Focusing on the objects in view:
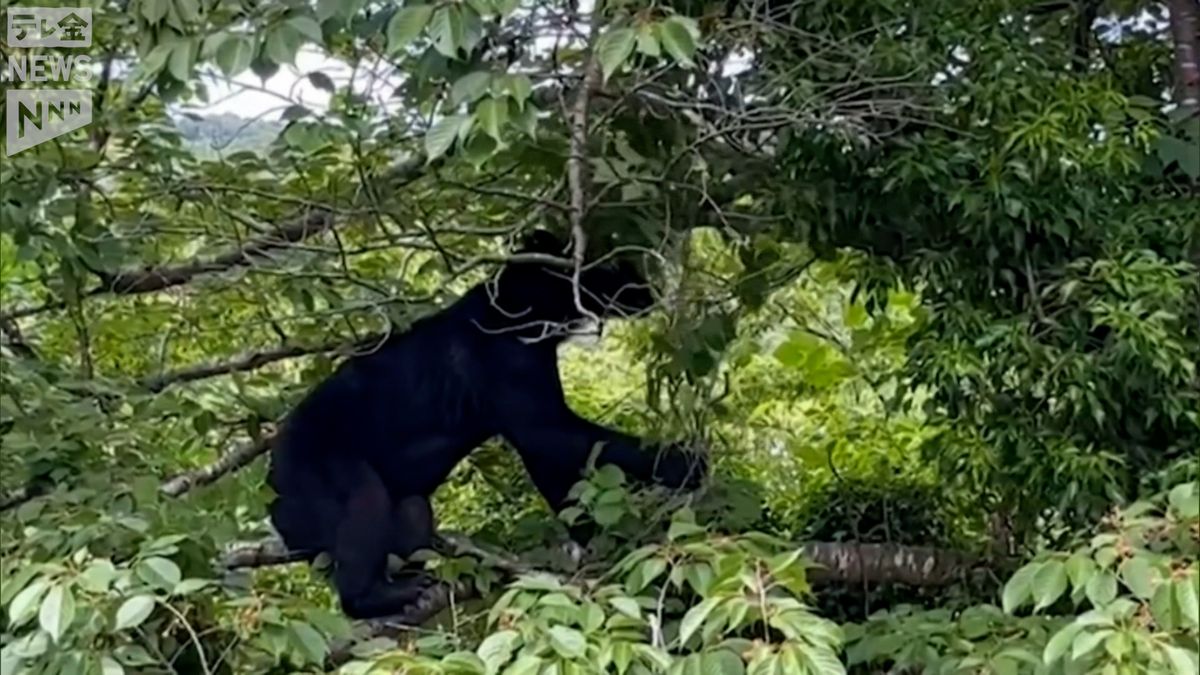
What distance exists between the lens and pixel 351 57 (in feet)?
5.58

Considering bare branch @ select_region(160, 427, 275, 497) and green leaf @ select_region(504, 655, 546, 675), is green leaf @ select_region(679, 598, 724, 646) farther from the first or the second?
bare branch @ select_region(160, 427, 275, 497)

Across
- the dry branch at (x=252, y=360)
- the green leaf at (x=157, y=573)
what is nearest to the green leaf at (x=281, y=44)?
the green leaf at (x=157, y=573)

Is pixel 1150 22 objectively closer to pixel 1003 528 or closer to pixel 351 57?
pixel 1003 528

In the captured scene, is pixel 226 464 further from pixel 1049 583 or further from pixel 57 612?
pixel 1049 583

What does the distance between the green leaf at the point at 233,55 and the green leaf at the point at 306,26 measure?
5cm

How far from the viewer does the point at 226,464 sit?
7.52 ft

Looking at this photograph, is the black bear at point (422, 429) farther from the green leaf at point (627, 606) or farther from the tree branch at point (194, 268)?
the green leaf at point (627, 606)

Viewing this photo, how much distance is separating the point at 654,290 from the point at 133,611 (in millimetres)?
977

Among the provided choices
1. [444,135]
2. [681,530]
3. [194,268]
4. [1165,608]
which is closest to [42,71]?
[194,268]

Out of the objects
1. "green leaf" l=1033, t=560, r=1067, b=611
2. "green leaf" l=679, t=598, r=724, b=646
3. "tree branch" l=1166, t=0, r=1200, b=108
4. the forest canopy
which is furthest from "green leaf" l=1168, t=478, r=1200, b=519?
"tree branch" l=1166, t=0, r=1200, b=108

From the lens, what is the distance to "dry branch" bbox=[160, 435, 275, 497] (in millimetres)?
2170

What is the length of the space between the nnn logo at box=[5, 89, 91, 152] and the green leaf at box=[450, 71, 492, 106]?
76 centimetres

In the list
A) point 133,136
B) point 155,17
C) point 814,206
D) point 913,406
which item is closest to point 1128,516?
point 913,406

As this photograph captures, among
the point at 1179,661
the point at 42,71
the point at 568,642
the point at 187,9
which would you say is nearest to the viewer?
the point at 1179,661
